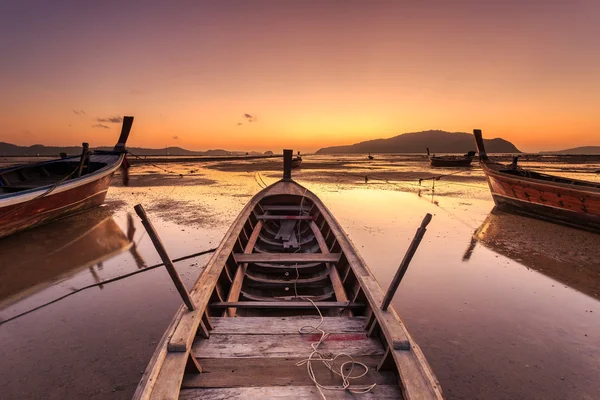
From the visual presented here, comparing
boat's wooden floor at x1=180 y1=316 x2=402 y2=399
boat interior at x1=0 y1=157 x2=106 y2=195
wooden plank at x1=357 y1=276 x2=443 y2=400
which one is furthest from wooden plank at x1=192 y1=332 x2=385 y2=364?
boat interior at x1=0 y1=157 x2=106 y2=195

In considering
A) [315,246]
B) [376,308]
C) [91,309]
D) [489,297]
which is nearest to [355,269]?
[376,308]

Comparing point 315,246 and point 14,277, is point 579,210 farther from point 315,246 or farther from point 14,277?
point 14,277

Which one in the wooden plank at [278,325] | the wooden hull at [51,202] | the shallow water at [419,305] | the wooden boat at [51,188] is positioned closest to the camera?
the wooden plank at [278,325]

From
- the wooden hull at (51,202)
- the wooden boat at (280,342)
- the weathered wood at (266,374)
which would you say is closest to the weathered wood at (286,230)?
the wooden boat at (280,342)

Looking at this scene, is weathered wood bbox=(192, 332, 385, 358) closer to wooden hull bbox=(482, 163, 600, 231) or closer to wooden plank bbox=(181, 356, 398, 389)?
wooden plank bbox=(181, 356, 398, 389)

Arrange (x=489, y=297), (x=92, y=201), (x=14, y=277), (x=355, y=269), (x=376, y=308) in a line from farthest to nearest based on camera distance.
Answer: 1. (x=92, y=201)
2. (x=14, y=277)
3. (x=489, y=297)
4. (x=355, y=269)
5. (x=376, y=308)

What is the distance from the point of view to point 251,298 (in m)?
4.89

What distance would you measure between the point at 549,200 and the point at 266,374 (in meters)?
13.3

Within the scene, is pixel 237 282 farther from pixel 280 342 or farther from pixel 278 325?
pixel 280 342

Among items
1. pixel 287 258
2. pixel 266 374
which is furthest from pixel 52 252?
pixel 266 374

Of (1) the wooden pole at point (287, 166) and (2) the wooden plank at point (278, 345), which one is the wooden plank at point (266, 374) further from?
(1) the wooden pole at point (287, 166)

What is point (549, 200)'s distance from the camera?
11.5 metres

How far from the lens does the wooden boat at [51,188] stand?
8.88 m

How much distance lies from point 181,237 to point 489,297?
886 centimetres
